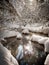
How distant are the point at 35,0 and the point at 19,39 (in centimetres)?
402

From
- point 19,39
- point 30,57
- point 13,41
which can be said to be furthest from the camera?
point 19,39

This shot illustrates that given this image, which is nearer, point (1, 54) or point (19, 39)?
point (1, 54)

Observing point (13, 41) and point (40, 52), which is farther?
point (13, 41)

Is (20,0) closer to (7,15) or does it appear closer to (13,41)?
(7,15)

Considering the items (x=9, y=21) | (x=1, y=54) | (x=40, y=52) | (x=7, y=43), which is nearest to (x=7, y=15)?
(x=9, y=21)

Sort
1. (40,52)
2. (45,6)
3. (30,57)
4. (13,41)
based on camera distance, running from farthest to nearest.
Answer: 1. (45,6)
2. (13,41)
3. (40,52)
4. (30,57)

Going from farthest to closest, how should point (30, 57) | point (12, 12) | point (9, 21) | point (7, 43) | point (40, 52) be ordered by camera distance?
point (12, 12) < point (9, 21) < point (7, 43) < point (40, 52) < point (30, 57)

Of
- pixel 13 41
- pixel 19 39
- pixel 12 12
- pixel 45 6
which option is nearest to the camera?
pixel 13 41

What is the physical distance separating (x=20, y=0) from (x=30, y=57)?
Answer: 5160 mm

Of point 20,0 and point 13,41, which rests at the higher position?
point 20,0

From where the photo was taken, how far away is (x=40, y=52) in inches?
141

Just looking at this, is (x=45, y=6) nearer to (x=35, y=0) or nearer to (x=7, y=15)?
(x=35, y=0)

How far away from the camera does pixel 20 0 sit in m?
7.95

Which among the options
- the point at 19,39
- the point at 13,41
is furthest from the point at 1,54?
the point at 19,39
